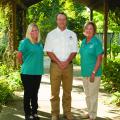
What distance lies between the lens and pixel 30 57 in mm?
7922

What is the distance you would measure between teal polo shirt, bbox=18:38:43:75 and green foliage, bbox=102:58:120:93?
14.3 ft

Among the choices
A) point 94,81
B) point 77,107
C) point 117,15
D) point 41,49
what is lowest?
point 77,107

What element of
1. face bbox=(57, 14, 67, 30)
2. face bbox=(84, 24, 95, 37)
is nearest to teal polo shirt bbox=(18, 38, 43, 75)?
face bbox=(57, 14, 67, 30)

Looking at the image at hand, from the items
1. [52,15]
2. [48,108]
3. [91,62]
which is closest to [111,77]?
[48,108]

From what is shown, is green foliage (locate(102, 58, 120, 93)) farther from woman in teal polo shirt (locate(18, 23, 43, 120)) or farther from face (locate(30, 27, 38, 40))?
face (locate(30, 27, 38, 40))

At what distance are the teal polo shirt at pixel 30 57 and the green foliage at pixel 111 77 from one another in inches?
171

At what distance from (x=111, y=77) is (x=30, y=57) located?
531 centimetres

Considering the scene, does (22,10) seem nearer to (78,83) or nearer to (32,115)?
(78,83)

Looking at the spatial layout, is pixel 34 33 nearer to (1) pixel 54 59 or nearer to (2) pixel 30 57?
(2) pixel 30 57

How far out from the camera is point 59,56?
312 inches

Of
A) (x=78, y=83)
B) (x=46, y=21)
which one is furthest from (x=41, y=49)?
(x=46, y=21)

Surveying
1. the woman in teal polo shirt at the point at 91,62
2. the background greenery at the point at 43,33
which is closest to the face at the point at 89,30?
the woman in teal polo shirt at the point at 91,62

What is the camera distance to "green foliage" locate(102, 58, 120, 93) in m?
12.3

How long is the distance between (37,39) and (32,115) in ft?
4.79
